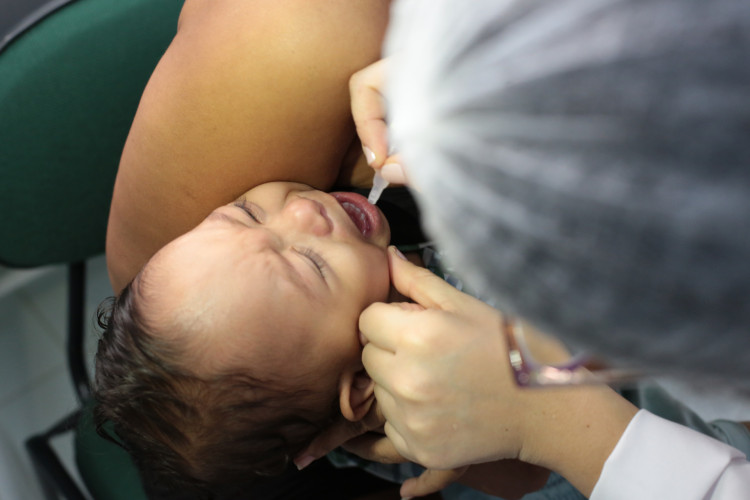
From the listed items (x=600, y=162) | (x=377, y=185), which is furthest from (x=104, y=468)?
(x=600, y=162)

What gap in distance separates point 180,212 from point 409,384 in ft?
1.57

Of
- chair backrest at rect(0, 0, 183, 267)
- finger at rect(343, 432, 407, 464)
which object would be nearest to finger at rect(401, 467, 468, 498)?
finger at rect(343, 432, 407, 464)

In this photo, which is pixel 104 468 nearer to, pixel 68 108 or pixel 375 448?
pixel 375 448

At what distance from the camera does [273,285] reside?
735mm

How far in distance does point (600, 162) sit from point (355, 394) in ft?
1.98

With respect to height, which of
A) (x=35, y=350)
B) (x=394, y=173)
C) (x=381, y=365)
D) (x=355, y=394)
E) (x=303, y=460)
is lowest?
(x=35, y=350)

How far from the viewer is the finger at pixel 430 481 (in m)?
0.81

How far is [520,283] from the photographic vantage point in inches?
13.3

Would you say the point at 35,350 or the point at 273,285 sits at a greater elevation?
the point at 273,285

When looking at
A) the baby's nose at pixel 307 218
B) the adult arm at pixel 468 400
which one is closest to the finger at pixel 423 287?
the adult arm at pixel 468 400

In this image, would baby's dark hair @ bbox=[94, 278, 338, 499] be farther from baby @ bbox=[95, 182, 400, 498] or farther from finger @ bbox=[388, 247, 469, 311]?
finger @ bbox=[388, 247, 469, 311]

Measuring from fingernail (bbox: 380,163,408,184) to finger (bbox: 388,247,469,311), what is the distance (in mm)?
145

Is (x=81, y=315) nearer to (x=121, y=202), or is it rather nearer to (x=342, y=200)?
(x=121, y=202)

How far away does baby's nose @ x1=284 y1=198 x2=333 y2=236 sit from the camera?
0.78 meters
